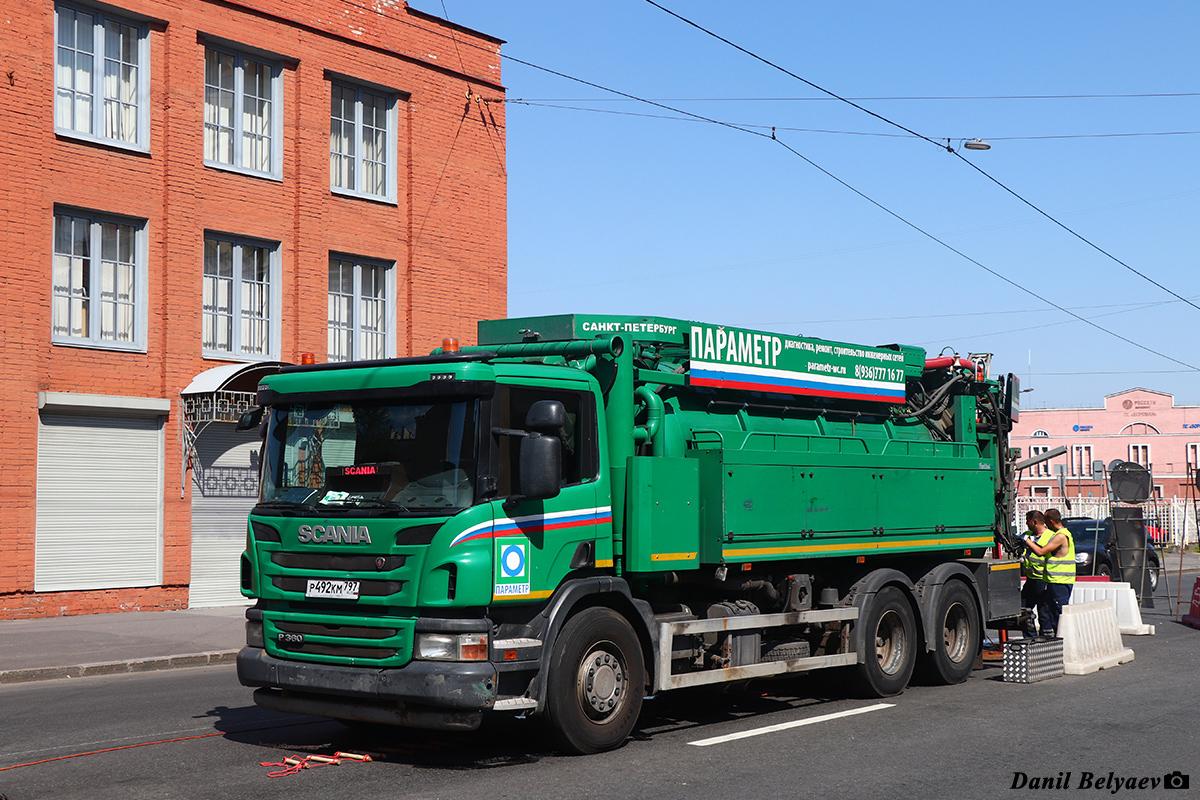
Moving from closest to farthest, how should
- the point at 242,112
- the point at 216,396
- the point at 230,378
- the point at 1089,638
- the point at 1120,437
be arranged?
the point at 1089,638
the point at 230,378
the point at 216,396
the point at 242,112
the point at 1120,437

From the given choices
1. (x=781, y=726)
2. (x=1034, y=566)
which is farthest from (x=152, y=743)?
(x=1034, y=566)

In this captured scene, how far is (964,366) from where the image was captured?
13430 millimetres

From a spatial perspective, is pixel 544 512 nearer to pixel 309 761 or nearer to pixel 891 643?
pixel 309 761

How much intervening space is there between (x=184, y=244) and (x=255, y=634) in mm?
12879

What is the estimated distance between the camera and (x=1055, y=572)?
1452 centimetres

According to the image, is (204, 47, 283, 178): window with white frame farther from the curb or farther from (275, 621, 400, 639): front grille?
(275, 621, 400, 639): front grille

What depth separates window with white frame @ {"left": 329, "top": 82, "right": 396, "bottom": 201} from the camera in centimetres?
2248

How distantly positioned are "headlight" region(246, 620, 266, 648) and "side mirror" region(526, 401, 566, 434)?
239 cm

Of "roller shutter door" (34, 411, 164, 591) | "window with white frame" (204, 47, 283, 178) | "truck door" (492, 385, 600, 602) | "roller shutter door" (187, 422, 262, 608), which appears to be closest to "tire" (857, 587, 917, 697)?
"truck door" (492, 385, 600, 602)

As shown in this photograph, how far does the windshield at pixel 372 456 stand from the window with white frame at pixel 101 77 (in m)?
12.4

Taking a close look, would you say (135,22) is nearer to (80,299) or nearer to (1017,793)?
(80,299)

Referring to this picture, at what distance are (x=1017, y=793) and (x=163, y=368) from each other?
51.4ft

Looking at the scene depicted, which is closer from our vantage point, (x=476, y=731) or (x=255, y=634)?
(x=255, y=634)

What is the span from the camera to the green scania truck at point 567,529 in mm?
7738
